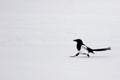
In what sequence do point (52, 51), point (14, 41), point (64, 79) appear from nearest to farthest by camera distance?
point (64, 79)
point (52, 51)
point (14, 41)

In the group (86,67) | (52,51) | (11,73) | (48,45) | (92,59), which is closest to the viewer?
(11,73)

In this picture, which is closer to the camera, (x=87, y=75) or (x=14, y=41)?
(x=87, y=75)

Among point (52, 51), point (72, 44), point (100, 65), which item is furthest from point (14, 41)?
point (100, 65)

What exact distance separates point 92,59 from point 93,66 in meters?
1.10

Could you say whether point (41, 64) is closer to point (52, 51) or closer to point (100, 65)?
point (100, 65)

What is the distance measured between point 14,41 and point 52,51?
297cm

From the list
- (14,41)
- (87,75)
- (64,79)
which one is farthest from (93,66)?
(14,41)

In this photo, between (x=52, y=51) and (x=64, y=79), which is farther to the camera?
(x=52, y=51)

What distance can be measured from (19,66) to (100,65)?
1.71m

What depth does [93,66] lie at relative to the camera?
347 inches

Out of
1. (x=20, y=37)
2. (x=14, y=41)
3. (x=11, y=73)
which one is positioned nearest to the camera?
(x=11, y=73)

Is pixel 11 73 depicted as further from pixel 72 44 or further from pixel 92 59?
pixel 72 44

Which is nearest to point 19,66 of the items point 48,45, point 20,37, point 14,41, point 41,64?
point 41,64

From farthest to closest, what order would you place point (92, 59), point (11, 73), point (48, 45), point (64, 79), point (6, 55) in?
point (48, 45), point (6, 55), point (92, 59), point (11, 73), point (64, 79)
